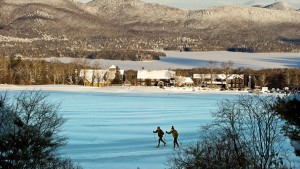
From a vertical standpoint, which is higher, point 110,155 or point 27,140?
point 27,140

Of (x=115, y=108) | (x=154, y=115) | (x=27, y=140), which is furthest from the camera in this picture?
(x=115, y=108)

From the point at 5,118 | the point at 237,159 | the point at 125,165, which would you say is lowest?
the point at 125,165

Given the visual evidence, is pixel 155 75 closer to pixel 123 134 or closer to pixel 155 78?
pixel 155 78

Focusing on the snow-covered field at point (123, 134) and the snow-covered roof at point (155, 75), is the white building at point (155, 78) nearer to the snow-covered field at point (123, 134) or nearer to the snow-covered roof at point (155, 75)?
the snow-covered roof at point (155, 75)

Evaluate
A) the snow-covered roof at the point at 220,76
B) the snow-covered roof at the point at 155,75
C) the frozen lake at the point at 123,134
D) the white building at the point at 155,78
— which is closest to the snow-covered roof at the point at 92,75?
the white building at the point at 155,78

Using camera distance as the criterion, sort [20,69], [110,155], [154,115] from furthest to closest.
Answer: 1. [20,69]
2. [154,115]
3. [110,155]

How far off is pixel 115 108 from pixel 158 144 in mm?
20702

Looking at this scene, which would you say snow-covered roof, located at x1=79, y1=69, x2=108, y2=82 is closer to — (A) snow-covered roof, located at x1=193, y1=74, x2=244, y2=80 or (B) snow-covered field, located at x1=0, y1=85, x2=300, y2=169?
(A) snow-covered roof, located at x1=193, y1=74, x2=244, y2=80

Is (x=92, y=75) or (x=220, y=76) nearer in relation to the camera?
(x=92, y=75)

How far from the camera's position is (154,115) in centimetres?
3634

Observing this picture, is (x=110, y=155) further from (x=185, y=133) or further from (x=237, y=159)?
(x=237, y=159)

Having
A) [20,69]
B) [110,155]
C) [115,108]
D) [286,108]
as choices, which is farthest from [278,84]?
[286,108]

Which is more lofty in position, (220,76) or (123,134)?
(220,76)

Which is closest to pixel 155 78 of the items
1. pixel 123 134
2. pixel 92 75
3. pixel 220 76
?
pixel 92 75
